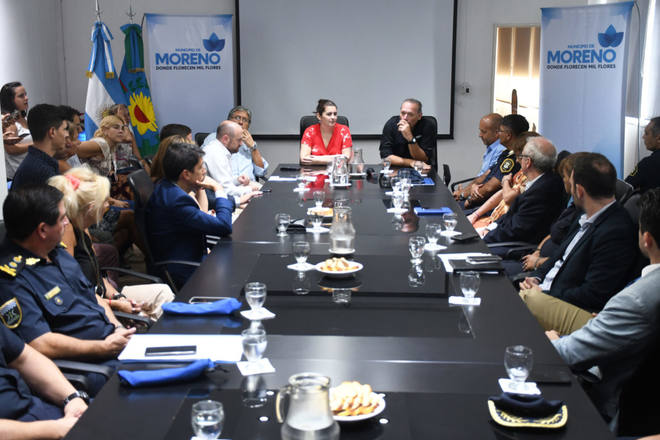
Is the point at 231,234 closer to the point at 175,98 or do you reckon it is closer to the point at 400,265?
the point at 400,265

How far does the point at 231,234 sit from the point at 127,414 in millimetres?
1947

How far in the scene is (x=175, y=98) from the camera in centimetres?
751

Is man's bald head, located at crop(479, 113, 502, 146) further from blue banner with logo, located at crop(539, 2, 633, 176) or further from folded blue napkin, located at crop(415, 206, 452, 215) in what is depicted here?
folded blue napkin, located at crop(415, 206, 452, 215)

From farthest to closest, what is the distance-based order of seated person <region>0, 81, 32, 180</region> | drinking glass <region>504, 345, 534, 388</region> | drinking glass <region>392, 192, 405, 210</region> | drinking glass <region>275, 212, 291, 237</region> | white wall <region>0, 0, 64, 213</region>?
white wall <region>0, 0, 64, 213</region>
seated person <region>0, 81, 32, 180</region>
drinking glass <region>392, 192, 405, 210</region>
drinking glass <region>275, 212, 291, 237</region>
drinking glass <region>504, 345, 534, 388</region>

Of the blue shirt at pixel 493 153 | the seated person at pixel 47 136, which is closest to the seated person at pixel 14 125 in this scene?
Result: the seated person at pixel 47 136

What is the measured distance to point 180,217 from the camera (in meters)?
3.53

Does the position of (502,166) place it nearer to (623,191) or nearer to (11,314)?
(623,191)

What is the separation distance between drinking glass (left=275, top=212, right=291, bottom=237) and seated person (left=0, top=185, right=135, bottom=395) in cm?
108

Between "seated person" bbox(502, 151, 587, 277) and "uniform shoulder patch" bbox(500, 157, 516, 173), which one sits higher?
"uniform shoulder patch" bbox(500, 157, 516, 173)

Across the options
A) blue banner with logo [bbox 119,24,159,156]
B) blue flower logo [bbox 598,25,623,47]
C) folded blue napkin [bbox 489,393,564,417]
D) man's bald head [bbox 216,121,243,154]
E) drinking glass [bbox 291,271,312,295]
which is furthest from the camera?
blue banner with logo [bbox 119,24,159,156]

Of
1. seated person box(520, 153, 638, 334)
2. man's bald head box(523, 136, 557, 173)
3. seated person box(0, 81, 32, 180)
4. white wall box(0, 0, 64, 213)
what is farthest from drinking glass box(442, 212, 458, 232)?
white wall box(0, 0, 64, 213)

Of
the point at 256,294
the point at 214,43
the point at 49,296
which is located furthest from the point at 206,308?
the point at 214,43

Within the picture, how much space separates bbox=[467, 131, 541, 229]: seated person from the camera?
461 centimetres

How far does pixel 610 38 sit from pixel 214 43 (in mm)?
3955
